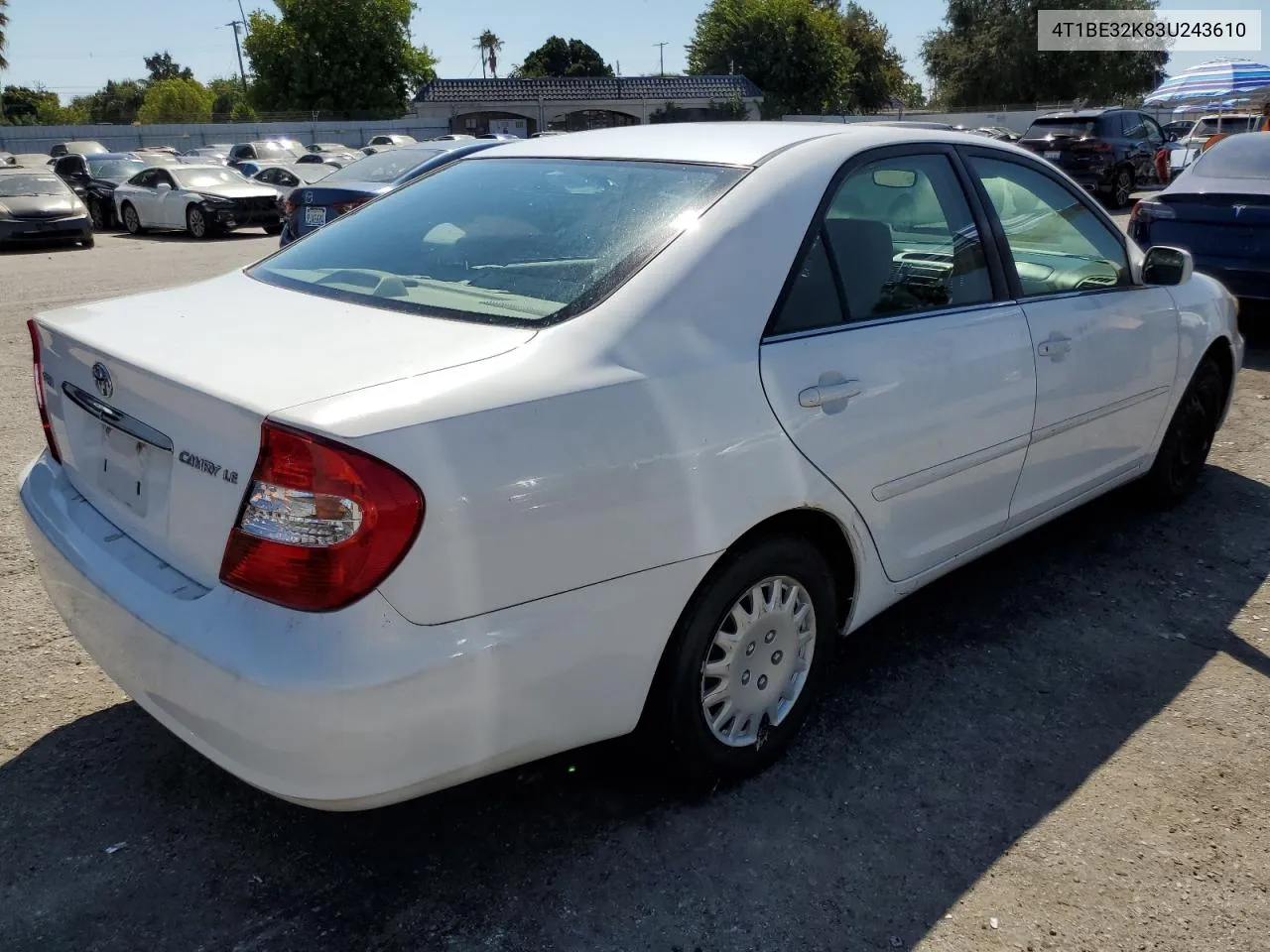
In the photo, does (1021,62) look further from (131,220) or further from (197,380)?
(197,380)

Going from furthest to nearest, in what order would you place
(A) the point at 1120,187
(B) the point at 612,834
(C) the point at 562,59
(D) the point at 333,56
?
(C) the point at 562,59 < (D) the point at 333,56 < (A) the point at 1120,187 < (B) the point at 612,834

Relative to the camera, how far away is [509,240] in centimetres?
292

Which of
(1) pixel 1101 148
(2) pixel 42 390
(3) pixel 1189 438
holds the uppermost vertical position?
(1) pixel 1101 148

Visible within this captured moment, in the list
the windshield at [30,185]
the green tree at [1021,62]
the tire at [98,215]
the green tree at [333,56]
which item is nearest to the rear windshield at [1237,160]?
the windshield at [30,185]

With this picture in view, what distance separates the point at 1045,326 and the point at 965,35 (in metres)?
56.3

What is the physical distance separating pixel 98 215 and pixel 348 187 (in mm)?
13646

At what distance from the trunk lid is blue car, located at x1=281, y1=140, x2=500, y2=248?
8.87m

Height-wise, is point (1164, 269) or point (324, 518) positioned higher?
point (1164, 269)

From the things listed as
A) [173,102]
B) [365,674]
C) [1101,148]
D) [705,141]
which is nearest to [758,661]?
[365,674]

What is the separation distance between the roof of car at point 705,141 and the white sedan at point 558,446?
0.07 feet

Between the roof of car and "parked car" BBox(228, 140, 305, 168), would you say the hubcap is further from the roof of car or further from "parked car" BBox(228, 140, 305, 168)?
"parked car" BBox(228, 140, 305, 168)

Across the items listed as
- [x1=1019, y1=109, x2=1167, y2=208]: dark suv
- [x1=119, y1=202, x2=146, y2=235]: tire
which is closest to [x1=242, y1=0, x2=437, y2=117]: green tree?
[x1=119, y1=202, x2=146, y2=235]: tire

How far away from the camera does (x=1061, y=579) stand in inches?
168

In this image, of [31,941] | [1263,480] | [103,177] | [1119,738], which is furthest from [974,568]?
[103,177]
